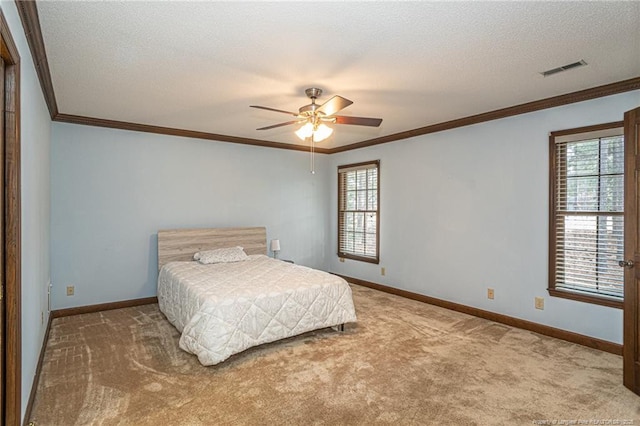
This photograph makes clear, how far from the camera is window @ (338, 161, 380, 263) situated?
18.9ft

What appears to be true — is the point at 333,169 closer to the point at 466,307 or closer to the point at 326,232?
the point at 326,232

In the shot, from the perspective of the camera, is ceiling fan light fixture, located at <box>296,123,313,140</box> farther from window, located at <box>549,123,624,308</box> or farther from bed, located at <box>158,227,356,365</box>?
window, located at <box>549,123,624,308</box>

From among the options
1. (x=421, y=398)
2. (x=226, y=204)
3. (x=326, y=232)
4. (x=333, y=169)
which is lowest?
(x=421, y=398)

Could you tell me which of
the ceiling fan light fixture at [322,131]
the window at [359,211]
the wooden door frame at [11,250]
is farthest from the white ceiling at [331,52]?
the window at [359,211]

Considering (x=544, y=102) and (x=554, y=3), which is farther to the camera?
(x=544, y=102)

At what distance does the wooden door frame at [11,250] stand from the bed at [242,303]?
1234mm

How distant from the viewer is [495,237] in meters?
4.09

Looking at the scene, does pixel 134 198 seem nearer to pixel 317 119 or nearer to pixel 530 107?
pixel 317 119

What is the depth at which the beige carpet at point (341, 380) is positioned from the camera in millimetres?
2246

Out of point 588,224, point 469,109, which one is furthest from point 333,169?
point 588,224

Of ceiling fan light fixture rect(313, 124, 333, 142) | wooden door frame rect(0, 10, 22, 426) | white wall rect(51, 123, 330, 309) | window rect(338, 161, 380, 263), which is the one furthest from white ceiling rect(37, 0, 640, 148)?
window rect(338, 161, 380, 263)

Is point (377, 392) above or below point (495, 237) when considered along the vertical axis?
below

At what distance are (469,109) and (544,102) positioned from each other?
2.32 ft

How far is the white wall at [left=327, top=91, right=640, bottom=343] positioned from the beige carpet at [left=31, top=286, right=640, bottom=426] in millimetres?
410
